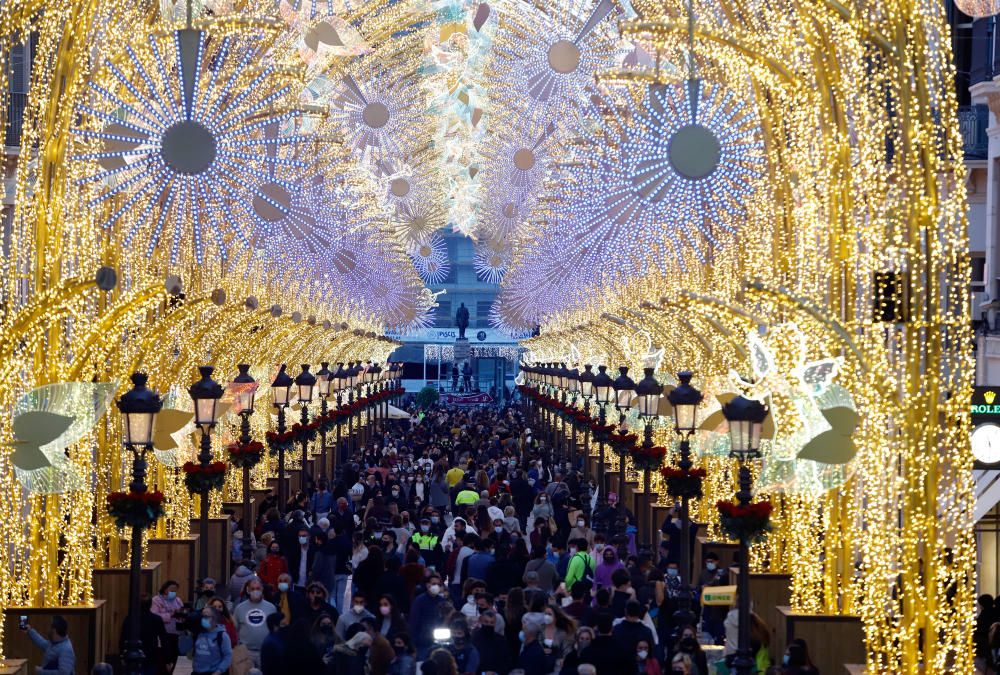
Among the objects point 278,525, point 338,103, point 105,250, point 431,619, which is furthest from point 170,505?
point 338,103

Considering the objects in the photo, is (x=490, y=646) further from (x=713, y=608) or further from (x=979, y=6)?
(x=979, y=6)

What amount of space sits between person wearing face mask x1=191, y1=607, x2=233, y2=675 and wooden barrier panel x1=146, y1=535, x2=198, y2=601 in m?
6.97

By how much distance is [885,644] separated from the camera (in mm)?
13461

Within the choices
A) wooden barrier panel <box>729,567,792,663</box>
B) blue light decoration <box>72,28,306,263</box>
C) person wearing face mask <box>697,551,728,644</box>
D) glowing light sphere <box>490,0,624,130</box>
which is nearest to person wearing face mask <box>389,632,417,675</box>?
blue light decoration <box>72,28,306,263</box>

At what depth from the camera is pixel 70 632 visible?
16609 millimetres

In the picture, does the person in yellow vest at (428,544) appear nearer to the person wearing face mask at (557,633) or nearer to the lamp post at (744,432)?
the person wearing face mask at (557,633)

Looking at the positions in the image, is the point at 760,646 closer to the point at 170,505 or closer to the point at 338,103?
the point at 170,505

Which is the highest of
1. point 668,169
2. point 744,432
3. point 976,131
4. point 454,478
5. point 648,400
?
point 976,131

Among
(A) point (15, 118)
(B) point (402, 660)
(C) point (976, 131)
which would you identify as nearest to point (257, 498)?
(A) point (15, 118)

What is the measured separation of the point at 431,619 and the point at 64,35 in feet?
22.3

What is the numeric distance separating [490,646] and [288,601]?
8.97 ft

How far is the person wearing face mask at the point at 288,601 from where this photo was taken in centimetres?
1703

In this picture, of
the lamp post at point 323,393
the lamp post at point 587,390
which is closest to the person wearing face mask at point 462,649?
the lamp post at point 587,390

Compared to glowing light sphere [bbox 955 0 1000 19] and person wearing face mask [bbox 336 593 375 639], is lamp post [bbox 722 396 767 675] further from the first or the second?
glowing light sphere [bbox 955 0 1000 19]
